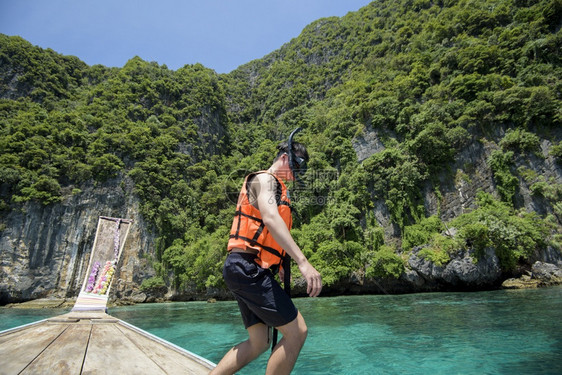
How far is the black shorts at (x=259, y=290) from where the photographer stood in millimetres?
1718

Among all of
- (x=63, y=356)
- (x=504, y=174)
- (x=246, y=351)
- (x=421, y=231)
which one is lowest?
(x=63, y=356)

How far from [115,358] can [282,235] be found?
1.86m

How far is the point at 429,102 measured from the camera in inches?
1173

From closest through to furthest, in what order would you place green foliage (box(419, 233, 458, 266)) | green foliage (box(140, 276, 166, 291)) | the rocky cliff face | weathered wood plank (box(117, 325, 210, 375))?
weathered wood plank (box(117, 325, 210, 375)), green foliage (box(419, 233, 458, 266)), the rocky cliff face, green foliage (box(140, 276, 166, 291))

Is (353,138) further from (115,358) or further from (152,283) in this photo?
(115,358)

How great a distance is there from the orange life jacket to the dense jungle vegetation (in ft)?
71.8

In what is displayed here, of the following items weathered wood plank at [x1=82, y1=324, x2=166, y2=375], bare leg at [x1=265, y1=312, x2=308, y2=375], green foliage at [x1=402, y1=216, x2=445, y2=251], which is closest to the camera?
bare leg at [x1=265, y1=312, x2=308, y2=375]

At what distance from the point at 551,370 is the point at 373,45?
5835cm

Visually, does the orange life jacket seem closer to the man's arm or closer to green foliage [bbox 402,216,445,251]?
the man's arm

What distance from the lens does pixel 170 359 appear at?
249 centimetres

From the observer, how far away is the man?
1.71 metres

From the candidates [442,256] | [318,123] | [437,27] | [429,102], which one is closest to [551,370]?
[442,256]

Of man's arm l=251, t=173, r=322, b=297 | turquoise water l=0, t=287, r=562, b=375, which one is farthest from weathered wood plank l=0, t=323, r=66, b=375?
turquoise water l=0, t=287, r=562, b=375

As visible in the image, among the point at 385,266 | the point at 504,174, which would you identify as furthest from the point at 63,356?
the point at 504,174
